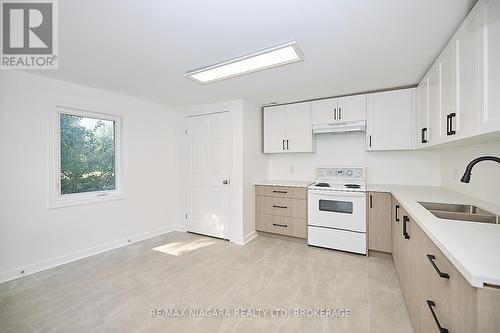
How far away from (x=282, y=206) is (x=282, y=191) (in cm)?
24

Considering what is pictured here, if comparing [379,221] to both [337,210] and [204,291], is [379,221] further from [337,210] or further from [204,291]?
[204,291]

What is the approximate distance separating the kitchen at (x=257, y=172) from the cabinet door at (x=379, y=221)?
2cm

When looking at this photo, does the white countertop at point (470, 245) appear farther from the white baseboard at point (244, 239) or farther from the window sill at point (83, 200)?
the window sill at point (83, 200)

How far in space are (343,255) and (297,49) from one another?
2.61 metres

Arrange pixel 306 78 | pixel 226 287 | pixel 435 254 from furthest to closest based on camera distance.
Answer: pixel 306 78, pixel 226 287, pixel 435 254

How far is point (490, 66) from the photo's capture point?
117 centimetres

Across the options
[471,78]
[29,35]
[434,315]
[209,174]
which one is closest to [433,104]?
[471,78]

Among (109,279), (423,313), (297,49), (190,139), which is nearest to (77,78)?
(190,139)

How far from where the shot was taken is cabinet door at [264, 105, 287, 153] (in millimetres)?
3705

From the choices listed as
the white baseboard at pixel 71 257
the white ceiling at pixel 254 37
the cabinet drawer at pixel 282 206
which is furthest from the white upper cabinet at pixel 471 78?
the white baseboard at pixel 71 257

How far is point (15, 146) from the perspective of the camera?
234 centimetres

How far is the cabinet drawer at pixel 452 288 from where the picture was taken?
78 cm

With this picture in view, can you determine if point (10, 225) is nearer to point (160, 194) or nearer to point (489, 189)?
point (160, 194)

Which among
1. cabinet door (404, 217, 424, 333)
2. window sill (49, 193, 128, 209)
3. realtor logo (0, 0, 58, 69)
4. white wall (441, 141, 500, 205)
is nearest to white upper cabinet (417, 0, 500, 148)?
white wall (441, 141, 500, 205)
